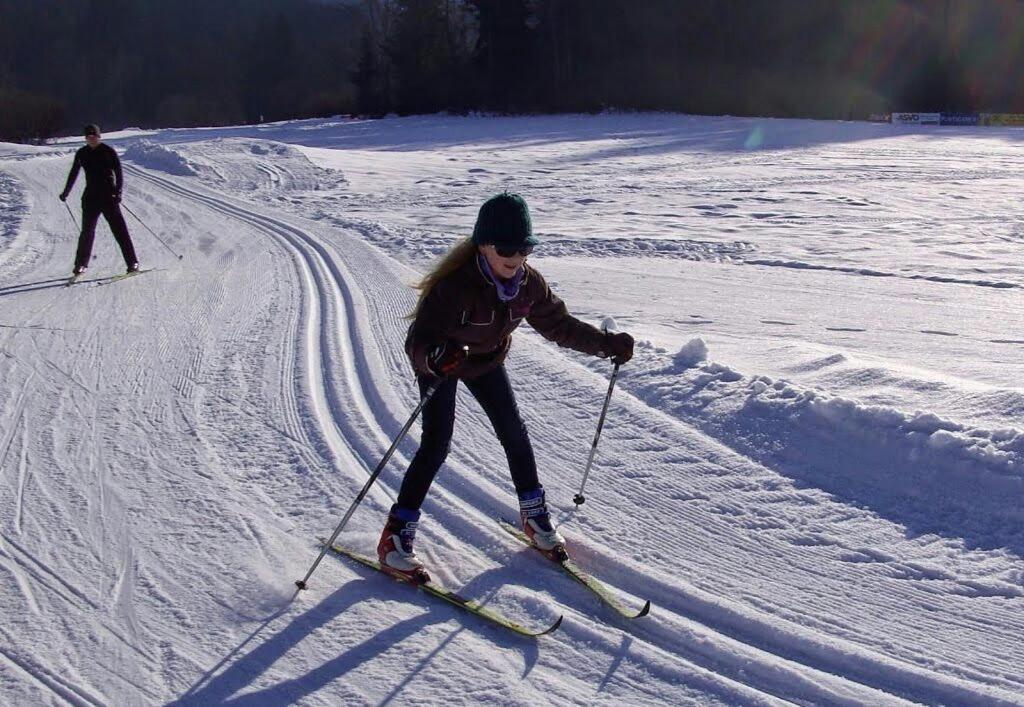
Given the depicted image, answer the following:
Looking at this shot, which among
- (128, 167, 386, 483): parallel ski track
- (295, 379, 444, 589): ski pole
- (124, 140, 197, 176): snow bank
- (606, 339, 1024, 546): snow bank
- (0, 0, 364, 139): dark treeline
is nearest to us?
(295, 379, 444, 589): ski pole

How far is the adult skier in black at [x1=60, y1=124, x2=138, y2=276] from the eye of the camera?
10.8 m

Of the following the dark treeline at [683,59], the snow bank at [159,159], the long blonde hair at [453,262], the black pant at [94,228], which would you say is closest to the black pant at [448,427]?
the long blonde hair at [453,262]

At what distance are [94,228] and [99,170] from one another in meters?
0.69

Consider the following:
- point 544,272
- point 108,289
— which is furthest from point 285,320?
point 544,272

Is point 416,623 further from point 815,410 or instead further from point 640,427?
point 815,410

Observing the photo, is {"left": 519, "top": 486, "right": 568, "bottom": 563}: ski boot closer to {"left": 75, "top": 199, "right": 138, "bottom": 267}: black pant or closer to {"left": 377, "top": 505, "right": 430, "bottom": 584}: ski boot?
{"left": 377, "top": 505, "right": 430, "bottom": 584}: ski boot

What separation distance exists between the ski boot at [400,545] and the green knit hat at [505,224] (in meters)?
1.32

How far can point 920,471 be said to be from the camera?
15.8ft

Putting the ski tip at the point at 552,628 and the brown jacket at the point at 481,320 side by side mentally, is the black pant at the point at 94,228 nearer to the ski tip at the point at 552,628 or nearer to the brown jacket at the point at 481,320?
the brown jacket at the point at 481,320

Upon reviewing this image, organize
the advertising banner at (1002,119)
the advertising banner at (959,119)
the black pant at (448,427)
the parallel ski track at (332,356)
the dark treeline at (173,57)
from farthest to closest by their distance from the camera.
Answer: the dark treeline at (173,57), the advertising banner at (959,119), the advertising banner at (1002,119), the parallel ski track at (332,356), the black pant at (448,427)

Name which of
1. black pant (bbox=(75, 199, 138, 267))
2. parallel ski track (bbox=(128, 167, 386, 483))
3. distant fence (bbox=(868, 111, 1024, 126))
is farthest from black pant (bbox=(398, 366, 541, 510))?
distant fence (bbox=(868, 111, 1024, 126))

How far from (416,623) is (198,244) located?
1047 centimetres

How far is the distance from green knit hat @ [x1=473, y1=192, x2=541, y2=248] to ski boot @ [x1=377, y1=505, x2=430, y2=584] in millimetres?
1318

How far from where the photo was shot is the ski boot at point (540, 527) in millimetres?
4277
